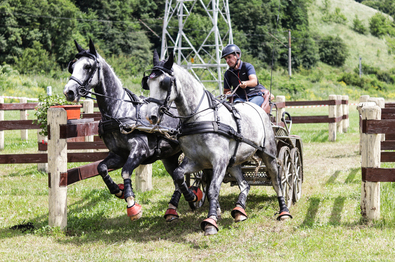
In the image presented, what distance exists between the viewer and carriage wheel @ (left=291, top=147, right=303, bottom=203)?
6.91m

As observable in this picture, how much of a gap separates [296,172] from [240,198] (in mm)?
1960

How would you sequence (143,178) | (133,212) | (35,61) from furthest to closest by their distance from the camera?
(35,61) → (143,178) → (133,212)

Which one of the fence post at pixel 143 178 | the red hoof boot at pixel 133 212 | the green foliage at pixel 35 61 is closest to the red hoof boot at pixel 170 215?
the red hoof boot at pixel 133 212

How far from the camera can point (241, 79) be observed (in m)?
6.71

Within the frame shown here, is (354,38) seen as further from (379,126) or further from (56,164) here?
(56,164)

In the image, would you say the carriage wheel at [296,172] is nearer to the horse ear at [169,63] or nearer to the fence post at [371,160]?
the fence post at [371,160]

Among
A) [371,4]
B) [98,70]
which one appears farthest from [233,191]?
[371,4]

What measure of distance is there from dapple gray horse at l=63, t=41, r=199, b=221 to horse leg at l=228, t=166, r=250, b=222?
808 mm

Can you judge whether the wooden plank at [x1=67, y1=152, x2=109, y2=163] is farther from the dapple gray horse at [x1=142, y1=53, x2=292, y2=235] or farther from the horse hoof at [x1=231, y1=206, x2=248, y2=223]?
the horse hoof at [x1=231, y1=206, x2=248, y2=223]

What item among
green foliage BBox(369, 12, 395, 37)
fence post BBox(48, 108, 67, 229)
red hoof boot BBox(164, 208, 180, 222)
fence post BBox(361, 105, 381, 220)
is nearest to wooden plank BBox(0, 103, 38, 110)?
fence post BBox(48, 108, 67, 229)

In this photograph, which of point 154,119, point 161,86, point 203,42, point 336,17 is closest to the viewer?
point 154,119

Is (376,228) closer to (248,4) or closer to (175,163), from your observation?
(175,163)

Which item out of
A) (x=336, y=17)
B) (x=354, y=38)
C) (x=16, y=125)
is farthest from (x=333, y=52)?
(x=16, y=125)

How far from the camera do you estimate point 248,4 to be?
5675 centimetres
